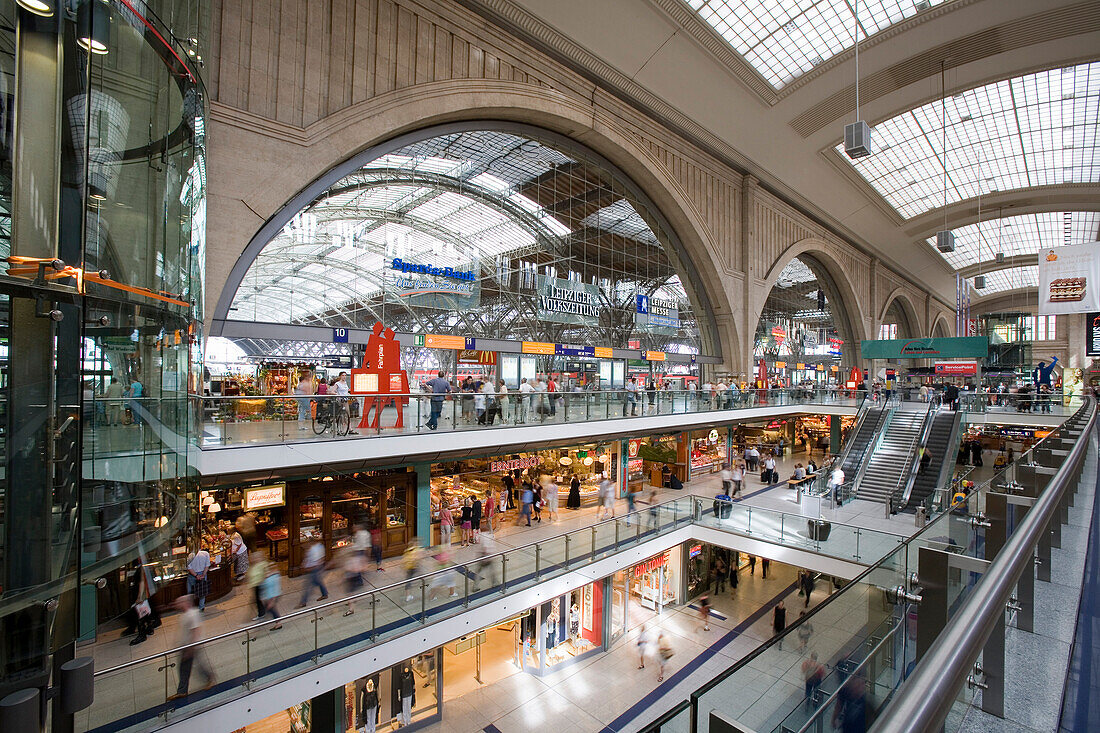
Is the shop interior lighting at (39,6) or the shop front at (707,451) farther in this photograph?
the shop front at (707,451)

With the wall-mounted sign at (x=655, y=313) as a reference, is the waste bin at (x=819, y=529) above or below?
below

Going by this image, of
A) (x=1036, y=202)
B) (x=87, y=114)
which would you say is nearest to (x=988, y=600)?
(x=87, y=114)

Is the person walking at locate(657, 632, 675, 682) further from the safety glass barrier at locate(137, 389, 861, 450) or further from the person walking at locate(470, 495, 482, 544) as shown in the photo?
the safety glass barrier at locate(137, 389, 861, 450)

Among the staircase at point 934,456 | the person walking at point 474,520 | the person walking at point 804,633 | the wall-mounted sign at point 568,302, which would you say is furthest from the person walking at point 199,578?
the staircase at point 934,456

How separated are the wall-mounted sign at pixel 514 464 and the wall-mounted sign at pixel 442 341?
3.77m

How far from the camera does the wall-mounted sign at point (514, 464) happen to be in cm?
1590

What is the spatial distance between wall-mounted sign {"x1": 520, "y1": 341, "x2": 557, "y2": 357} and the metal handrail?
17.7 metres

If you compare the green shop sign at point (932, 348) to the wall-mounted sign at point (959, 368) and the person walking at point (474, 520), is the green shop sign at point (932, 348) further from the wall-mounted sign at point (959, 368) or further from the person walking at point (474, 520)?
the person walking at point (474, 520)

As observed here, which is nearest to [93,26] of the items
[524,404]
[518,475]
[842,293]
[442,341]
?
[524,404]

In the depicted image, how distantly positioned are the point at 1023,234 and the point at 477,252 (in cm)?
4696

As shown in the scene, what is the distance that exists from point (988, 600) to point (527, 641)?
44.5 ft

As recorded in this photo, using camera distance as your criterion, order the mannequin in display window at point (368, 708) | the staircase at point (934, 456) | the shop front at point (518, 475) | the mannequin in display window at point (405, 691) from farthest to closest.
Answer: the staircase at point (934, 456)
the shop front at point (518, 475)
the mannequin in display window at point (405, 691)
the mannequin in display window at point (368, 708)

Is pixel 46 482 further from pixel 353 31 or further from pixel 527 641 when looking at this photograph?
pixel 353 31

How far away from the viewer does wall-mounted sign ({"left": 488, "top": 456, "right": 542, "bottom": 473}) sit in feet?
52.2
